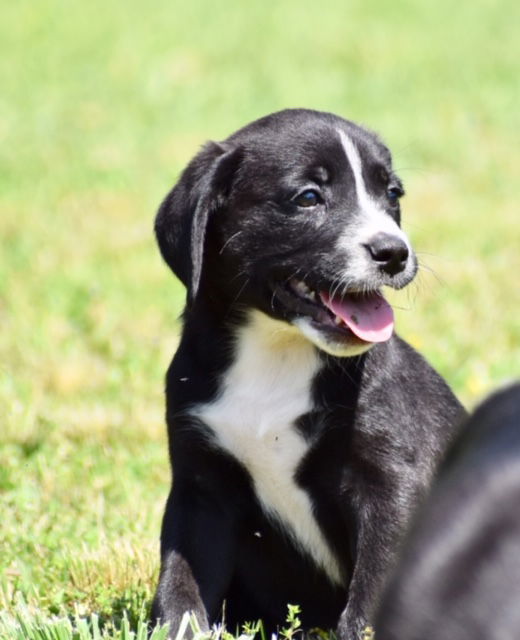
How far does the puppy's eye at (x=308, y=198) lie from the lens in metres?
3.84

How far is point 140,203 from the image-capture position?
33.6 feet

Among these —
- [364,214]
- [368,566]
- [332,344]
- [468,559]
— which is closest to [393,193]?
[364,214]

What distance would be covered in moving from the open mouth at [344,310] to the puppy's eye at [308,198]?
0.22 m

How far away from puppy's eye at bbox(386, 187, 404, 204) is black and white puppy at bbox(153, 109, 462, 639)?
11 millimetres

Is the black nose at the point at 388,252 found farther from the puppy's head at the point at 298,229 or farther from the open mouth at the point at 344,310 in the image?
the open mouth at the point at 344,310

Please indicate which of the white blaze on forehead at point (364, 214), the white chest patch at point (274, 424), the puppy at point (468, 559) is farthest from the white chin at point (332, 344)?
the puppy at point (468, 559)

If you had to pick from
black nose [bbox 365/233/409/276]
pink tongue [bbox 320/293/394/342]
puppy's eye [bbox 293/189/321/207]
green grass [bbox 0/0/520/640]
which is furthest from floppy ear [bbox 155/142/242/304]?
green grass [bbox 0/0/520/640]

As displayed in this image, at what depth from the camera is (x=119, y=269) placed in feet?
28.1

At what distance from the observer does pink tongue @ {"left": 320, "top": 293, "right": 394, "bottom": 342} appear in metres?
3.68

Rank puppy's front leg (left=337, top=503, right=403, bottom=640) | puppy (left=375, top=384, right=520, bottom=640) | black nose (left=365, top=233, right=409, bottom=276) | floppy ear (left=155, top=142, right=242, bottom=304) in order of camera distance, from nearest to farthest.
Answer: puppy (left=375, top=384, right=520, bottom=640), puppy's front leg (left=337, top=503, right=403, bottom=640), black nose (left=365, top=233, right=409, bottom=276), floppy ear (left=155, top=142, right=242, bottom=304)

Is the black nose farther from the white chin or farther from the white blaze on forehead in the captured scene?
the white chin

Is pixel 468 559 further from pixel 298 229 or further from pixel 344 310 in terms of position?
pixel 298 229

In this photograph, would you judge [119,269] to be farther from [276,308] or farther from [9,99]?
[9,99]

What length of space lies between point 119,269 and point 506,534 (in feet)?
21.6
